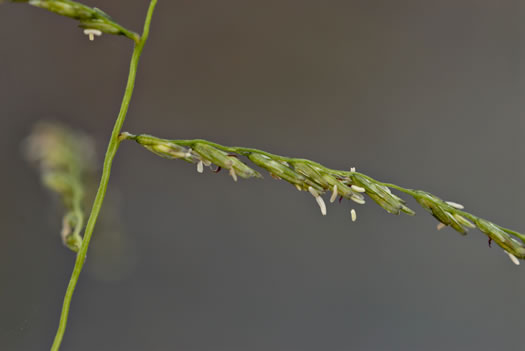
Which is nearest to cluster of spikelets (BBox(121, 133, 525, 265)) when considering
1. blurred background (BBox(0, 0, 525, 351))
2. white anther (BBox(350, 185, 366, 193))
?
white anther (BBox(350, 185, 366, 193))

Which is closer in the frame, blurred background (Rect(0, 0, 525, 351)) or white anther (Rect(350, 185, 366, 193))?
white anther (Rect(350, 185, 366, 193))

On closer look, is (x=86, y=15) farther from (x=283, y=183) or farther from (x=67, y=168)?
(x=283, y=183)

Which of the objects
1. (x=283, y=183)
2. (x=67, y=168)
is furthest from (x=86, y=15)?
(x=283, y=183)

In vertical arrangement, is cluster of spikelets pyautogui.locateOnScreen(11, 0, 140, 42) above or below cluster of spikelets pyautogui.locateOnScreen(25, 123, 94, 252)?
above

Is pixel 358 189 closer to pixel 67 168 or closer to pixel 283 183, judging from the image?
pixel 67 168

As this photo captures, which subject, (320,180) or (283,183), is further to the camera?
(283,183)

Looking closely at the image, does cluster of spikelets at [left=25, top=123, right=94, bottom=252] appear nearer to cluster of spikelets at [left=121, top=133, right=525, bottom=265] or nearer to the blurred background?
cluster of spikelets at [left=121, top=133, right=525, bottom=265]

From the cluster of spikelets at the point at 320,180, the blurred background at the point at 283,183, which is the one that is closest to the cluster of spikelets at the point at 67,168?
the cluster of spikelets at the point at 320,180
